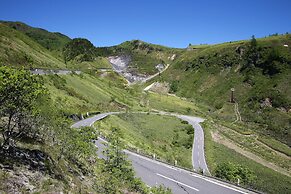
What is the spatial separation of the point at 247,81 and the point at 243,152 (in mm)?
59832

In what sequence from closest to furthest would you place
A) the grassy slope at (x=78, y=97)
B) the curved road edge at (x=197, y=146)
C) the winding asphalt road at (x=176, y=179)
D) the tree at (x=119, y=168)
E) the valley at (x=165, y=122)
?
the valley at (x=165, y=122) < the tree at (x=119, y=168) < the winding asphalt road at (x=176, y=179) < the curved road edge at (x=197, y=146) < the grassy slope at (x=78, y=97)

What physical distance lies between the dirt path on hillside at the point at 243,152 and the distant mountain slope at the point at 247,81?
18417 mm

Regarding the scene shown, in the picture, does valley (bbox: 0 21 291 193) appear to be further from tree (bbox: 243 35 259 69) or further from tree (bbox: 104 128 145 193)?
tree (bbox: 243 35 259 69)

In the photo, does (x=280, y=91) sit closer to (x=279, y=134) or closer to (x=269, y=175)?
(x=279, y=134)

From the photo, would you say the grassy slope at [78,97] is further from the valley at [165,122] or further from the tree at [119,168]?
the tree at [119,168]

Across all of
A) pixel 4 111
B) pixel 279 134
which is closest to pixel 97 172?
pixel 4 111

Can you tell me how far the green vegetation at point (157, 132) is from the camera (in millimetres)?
41219

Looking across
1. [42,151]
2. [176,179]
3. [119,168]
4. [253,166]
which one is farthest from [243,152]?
[42,151]

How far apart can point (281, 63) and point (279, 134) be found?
138 ft

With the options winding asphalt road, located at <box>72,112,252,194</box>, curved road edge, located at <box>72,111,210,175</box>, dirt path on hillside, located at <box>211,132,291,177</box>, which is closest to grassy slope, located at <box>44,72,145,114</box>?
curved road edge, located at <box>72,111,210,175</box>

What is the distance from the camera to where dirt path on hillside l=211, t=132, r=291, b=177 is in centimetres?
4490

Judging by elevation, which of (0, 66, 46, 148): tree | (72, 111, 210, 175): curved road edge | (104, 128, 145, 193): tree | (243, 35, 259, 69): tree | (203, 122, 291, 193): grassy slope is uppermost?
(243, 35, 259, 69): tree

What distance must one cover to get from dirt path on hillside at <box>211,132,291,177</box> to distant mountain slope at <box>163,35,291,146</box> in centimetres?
1842

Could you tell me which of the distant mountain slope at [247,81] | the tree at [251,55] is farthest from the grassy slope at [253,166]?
the tree at [251,55]
